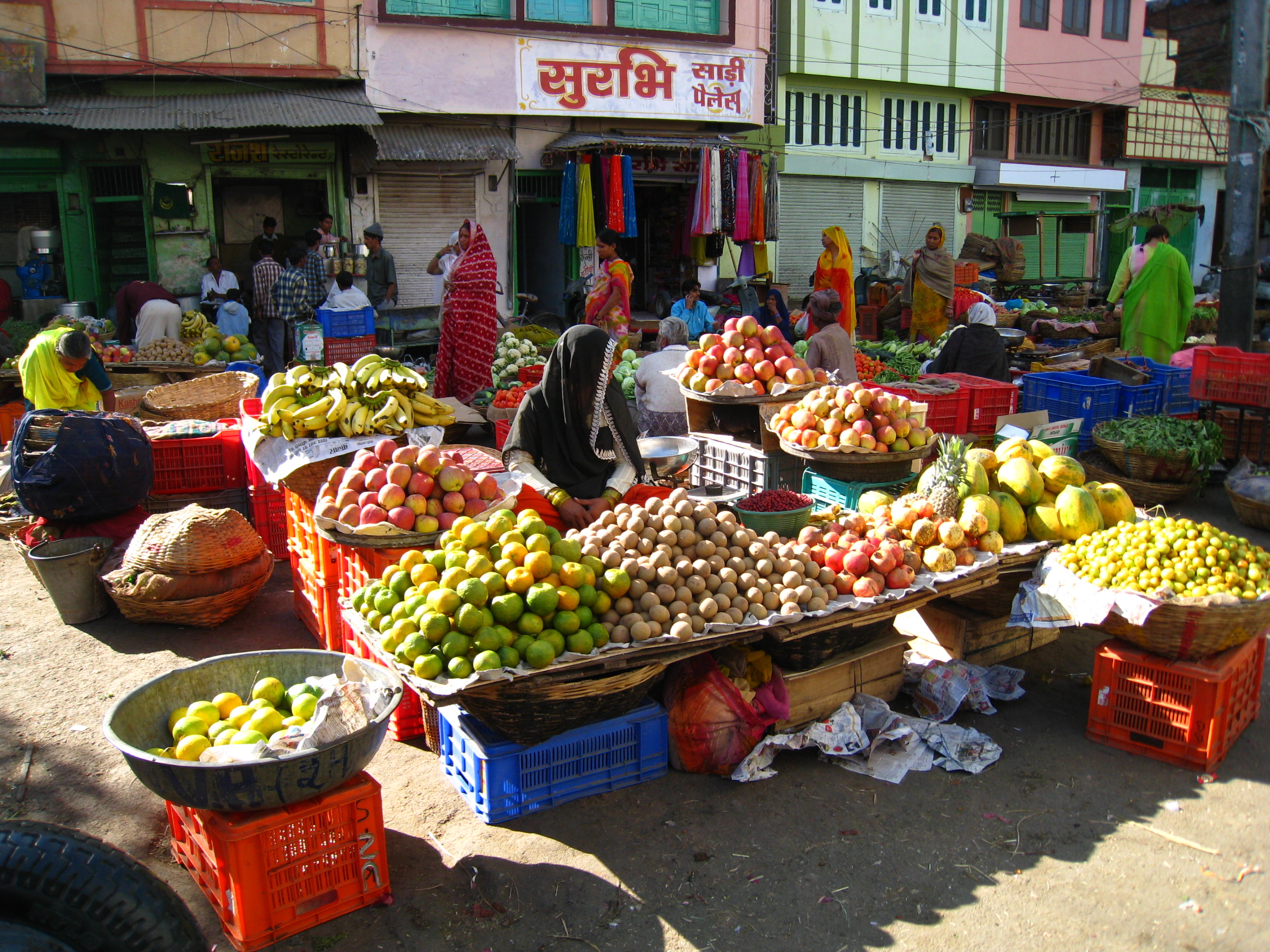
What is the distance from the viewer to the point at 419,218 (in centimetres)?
1355

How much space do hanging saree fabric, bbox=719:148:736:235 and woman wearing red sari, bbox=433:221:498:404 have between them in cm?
564

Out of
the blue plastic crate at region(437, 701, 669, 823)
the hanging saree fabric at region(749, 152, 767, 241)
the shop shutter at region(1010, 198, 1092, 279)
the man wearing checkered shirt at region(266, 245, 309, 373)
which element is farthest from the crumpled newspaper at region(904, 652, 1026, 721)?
the shop shutter at region(1010, 198, 1092, 279)

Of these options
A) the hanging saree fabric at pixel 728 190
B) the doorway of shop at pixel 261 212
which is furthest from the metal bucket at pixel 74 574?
the hanging saree fabric at pixel 728 190

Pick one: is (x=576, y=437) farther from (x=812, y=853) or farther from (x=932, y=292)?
(x=932, y=292)

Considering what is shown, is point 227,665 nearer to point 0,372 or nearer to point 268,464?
point 268,464

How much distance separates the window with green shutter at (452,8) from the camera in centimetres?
1254

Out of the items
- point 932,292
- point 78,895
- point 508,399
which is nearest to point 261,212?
point 508,399

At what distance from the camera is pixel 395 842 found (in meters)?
3.50

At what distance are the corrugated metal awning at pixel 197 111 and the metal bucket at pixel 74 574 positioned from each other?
276 inches

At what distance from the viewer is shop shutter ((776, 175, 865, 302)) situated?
18641mm

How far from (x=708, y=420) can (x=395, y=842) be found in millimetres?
3791

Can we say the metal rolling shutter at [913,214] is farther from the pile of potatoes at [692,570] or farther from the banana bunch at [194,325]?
the pile of potatoes at [692,570]

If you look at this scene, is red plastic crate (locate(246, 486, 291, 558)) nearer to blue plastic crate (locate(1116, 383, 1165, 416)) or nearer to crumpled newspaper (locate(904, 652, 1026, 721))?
crumpled newspaper (locate(904, 652, 1026, 721))

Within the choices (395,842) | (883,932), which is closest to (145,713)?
(395,842)
